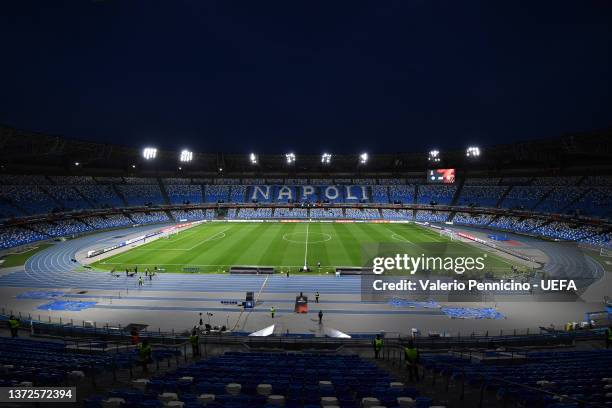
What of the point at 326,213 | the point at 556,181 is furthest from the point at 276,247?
the point at 556,181

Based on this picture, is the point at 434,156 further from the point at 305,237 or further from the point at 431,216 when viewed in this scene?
the point at 305,237

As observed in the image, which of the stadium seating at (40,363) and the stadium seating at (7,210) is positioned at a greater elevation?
the stadium seating at (7,210)

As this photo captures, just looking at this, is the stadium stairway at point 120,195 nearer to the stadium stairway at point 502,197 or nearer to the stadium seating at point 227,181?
the stadium seating at point 227,181

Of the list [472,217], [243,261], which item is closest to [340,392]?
[243,261]

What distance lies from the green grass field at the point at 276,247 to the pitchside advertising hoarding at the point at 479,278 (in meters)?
1.55

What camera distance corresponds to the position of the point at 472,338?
17594 millimetres

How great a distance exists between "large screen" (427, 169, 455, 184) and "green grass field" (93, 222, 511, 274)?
18009mm

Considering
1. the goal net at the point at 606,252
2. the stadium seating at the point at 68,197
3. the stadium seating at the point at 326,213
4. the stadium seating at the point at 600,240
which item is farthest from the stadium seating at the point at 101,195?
the stadium seating at the point at 600,240

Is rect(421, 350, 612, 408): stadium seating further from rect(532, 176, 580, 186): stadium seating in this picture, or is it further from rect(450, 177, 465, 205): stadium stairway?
rect(450, 177, 465, 205): stadium stairway

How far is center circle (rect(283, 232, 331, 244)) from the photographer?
4762 centimetres

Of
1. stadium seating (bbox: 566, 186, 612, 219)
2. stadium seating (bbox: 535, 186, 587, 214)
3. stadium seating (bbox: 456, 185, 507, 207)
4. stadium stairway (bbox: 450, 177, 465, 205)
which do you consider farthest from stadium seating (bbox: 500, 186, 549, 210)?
stadium stairway (bbox: 450, 177, 465, 205)

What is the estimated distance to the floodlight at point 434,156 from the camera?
73.7 meters

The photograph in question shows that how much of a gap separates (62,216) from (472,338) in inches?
2360

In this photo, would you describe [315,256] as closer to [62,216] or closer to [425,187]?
[62,216]
